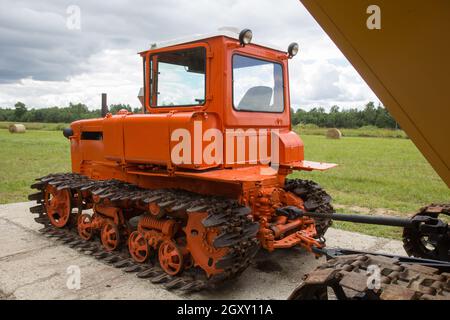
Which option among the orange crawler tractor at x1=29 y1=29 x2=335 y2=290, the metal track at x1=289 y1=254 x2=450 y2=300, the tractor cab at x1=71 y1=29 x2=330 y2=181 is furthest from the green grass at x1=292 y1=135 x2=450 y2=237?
the metal track at x1=289 y1=254 x2=450 y2=300

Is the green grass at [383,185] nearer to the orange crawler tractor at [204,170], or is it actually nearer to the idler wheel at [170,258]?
the orange crawler tractor at [204,170]

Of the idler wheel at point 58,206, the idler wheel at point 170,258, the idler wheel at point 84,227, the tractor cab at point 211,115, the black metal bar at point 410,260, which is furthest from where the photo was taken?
the idler wheel at point 58,206

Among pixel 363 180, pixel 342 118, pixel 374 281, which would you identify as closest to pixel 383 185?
pixel 363 180

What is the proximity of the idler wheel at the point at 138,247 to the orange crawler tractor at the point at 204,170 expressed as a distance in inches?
0.6

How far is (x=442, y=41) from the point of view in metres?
1.65

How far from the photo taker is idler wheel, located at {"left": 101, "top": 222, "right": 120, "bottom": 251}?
6.07m

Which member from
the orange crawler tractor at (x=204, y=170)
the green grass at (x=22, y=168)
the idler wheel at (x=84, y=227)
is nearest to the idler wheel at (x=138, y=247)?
the orange crawler tractor at (x=204, y=170)

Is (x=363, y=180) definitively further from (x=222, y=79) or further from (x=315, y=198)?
(x=222, y=79)

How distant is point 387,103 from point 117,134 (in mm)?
4588

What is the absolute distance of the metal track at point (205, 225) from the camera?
14.7ft

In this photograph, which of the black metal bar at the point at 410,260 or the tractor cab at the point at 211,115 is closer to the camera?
the black metal bar at the point at 410,260
